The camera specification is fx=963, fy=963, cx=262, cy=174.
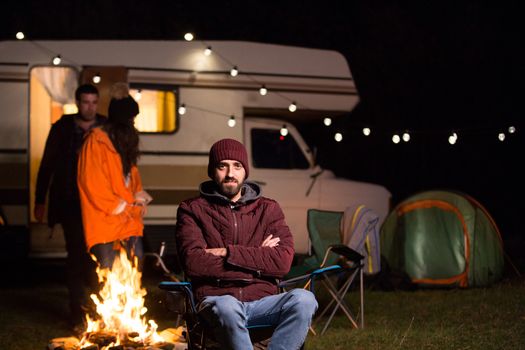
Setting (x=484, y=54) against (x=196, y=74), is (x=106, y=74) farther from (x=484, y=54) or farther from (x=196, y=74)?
(x=484, y=54)

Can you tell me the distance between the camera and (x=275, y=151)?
33.2 ft

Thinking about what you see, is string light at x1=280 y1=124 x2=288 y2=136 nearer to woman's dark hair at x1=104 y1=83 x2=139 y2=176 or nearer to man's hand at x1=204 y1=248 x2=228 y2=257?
woman's dark hair at x1=104 y1=83 x2=139 y2=176

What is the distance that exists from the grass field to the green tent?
0.24 metres

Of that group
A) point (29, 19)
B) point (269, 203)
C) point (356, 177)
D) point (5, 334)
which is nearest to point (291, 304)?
point (269, 203)

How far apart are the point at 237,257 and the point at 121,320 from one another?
6.41 feet

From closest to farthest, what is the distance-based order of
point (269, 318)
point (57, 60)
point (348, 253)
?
point (269, 318), point (348, 253), point (57, 60)

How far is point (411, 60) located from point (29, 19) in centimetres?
906

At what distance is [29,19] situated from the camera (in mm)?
21703

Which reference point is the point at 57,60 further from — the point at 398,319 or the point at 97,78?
the point at 398,319

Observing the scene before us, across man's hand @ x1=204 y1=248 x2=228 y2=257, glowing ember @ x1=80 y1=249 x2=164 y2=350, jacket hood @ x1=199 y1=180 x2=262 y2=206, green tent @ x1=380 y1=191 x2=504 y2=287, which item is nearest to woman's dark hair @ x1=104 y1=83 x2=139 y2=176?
glowing ember @ x1=80 y1=249 x2=164 y2=350

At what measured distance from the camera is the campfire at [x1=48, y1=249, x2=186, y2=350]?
19.9 ft

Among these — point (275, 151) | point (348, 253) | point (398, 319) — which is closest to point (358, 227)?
point (398, 319)

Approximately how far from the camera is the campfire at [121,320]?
6.07m

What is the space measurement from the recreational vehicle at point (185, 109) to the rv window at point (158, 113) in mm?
10
